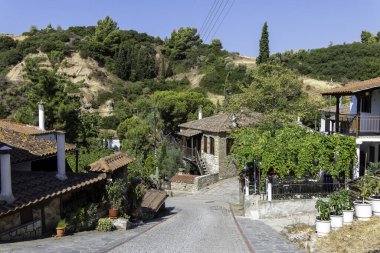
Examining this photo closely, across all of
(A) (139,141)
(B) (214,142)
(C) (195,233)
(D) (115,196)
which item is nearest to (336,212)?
(C) (195,233)

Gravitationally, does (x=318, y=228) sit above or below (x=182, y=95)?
below

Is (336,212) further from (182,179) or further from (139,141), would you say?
(139,141)

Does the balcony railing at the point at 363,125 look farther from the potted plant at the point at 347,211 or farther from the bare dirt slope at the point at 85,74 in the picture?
the bare dirt slope at the point at 85,74

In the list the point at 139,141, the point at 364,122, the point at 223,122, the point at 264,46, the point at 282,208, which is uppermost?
the point at 264,46

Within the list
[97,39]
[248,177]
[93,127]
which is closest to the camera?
[248,177]

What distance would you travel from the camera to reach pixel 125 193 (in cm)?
1709

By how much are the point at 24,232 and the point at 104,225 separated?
10.2 feet

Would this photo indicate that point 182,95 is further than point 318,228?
Yes

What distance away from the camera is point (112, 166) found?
16875 mm

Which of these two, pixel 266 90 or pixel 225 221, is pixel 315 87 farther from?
pixel 225 221

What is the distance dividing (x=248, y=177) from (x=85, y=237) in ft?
36.1

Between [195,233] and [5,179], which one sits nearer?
[5,179]

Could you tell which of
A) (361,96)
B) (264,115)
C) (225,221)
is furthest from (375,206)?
(264,115)

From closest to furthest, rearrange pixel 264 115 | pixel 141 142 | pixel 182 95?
pixel 264 115 → pixel 141 142 → pixel 182 95
